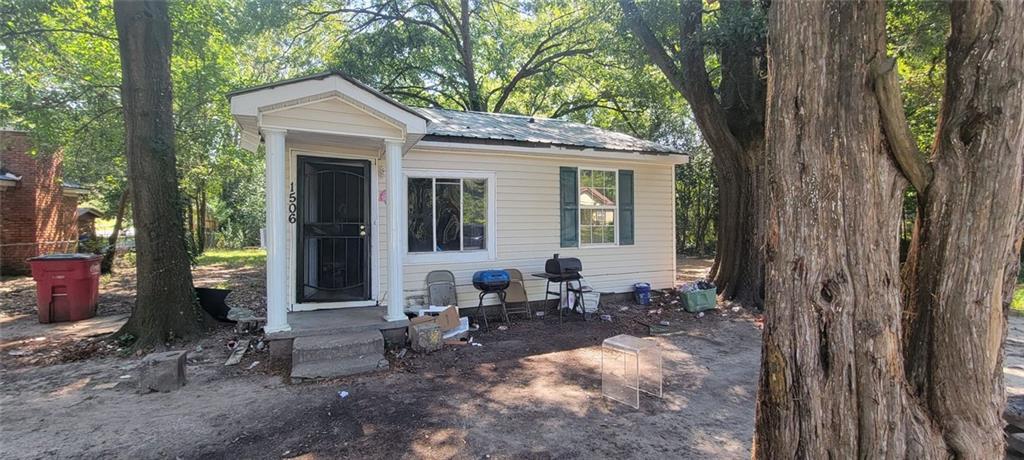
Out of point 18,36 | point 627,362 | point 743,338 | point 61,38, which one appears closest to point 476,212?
point 627,362

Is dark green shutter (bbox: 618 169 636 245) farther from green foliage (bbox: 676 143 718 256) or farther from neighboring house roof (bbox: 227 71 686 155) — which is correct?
green foliage (bbox: 676 143 718 256)

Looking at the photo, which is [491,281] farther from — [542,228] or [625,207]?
[625,207]

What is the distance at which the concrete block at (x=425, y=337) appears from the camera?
17.4ft

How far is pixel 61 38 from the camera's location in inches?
357

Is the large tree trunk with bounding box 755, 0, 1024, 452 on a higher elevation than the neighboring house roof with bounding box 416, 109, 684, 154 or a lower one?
lower

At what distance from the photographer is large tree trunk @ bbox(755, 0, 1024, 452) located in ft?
6.04

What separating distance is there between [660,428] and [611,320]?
3685 mm

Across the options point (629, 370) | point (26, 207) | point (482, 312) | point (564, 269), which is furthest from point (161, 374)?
point (26, 207)

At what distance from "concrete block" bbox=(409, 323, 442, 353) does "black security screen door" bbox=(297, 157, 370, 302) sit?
1.52m

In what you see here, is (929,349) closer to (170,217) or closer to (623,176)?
(623,176)

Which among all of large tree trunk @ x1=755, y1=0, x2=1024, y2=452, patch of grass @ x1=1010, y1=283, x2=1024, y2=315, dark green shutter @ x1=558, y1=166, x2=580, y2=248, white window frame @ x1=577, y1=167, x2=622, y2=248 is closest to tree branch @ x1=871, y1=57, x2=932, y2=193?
large tree trunk @ x1=755, y1=0, x2=1024, y2=452

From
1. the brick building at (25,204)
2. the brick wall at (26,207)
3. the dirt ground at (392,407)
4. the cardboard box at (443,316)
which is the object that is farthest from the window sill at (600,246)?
the brick wall at (26,207)

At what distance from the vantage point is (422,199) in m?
6.76

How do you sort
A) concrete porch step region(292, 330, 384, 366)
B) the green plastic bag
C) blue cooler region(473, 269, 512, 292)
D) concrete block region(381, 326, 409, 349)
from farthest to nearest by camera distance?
the green plastic bag, blue cooler region(473, 269, 512, 292), concrete block region(381, 326, 409, 349), concrete porch step region(292, 330, 384, 366)
